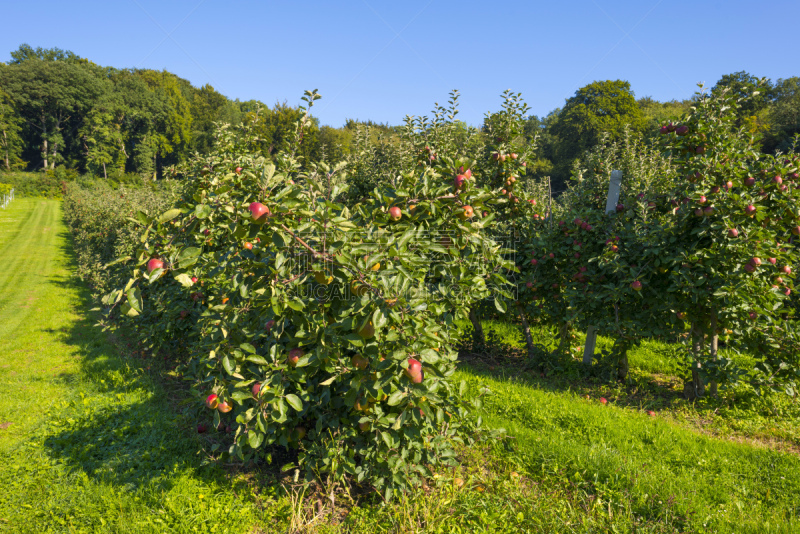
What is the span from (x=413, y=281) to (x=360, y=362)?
1.69 feet

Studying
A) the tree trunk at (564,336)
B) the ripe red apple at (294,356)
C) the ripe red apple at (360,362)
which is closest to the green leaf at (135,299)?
the ripe red apple at (294,356)

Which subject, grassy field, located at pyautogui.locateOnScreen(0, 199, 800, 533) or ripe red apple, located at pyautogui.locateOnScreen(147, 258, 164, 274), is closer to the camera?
ripe red apple, located at pyautogui.locateOnScreen(147, 258, 164, 274)

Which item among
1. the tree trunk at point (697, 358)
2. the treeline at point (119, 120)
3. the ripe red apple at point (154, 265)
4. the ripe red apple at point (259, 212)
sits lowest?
the tree trunk at point (697, 358)

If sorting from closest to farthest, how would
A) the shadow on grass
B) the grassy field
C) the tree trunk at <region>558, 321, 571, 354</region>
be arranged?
1. the grassy field
2. the shadow on grass
3. the tree trunk at <region>558, 321, 571, 354</region>

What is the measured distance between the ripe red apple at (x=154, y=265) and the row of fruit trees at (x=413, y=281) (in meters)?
0.01

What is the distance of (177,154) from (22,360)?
54991 millimetres

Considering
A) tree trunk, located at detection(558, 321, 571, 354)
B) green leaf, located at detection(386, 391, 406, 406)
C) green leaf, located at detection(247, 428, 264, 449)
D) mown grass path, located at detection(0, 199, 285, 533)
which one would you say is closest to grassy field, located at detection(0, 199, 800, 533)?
mown grass path, located at detection(0, 199, 285, 533)

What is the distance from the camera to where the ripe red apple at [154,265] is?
1.72 metres

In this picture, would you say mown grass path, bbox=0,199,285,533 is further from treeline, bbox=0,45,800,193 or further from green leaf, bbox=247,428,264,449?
treeline, bbox=0,45,800,193

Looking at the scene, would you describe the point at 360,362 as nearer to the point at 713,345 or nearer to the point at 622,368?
the point at 622,368

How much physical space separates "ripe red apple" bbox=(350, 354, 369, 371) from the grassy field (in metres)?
0.89

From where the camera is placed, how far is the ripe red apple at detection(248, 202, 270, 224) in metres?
1.78

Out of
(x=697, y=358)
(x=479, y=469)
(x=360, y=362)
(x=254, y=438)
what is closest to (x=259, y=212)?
(x=360, y=362)

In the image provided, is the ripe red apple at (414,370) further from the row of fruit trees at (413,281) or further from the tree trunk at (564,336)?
the tree trunk at (564,336)
